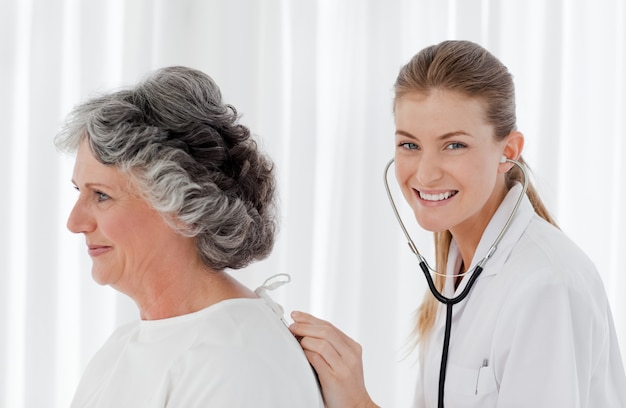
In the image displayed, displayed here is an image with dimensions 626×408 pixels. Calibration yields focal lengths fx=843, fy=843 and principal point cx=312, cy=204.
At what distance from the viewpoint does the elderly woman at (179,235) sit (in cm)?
135

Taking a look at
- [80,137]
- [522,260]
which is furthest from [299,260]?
[80,137]

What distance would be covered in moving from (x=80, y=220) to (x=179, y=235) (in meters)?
0.17

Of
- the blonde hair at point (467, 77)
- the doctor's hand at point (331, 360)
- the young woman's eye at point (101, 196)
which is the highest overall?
the blonde hair at point (467, 77)

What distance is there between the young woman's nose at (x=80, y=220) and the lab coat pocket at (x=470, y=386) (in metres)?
0.80

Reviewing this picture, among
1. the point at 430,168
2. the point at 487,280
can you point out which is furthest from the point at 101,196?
the point at 487,280

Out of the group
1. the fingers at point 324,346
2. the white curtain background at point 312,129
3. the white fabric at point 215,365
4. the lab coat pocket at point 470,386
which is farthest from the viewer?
the white curtain background at point 312,129

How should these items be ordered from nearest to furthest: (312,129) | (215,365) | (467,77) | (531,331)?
(215,365) < (531,331) < (467,77) < (312,129)

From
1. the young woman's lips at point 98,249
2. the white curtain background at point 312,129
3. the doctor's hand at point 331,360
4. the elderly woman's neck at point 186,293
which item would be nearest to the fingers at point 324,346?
the doctor's hand at point 331,360

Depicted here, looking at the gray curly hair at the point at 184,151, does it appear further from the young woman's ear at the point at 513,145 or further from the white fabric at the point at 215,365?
the young woman's ear at the point at 513,145

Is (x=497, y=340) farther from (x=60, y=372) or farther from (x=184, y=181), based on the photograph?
(x=60, y=372)

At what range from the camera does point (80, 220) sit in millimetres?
1407

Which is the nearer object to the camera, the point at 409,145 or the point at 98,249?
the point at 98,249

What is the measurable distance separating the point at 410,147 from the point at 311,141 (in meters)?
1.07

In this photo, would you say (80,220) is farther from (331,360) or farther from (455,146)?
(455,146)
